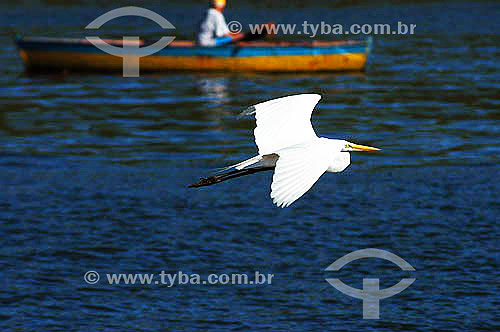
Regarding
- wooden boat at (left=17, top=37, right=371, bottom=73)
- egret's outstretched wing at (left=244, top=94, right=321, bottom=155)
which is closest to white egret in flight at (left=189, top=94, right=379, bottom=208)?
egret's outstretched wing at (left=244, top=94, right=321, bottom=155)

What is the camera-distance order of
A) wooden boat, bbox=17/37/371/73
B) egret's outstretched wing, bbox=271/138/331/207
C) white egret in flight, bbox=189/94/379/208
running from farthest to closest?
1. wooden boat, bbox=17/37/371/73
2. white egret in flight, bbox=189/94/379/208
3. egret's outstretched wing, bbox=271/138/331/207

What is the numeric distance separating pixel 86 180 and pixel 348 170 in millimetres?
4019

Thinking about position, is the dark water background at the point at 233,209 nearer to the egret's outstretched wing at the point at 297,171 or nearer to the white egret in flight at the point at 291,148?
the white egret in flight at the point at 291,148

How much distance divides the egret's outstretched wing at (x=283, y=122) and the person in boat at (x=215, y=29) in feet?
49.4

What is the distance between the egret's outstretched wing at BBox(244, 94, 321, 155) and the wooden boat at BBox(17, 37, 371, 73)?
16576 mm

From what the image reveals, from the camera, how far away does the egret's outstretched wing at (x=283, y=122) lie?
8203 mm

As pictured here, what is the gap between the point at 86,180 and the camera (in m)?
15.3

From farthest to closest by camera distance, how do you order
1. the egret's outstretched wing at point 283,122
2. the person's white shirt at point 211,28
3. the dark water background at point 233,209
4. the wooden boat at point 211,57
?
the wooden boat at point 211,57 < the person's white shirt at point 211,28 < the dark water background at point 233,209 < the egret's outstretched wing at point 283,122

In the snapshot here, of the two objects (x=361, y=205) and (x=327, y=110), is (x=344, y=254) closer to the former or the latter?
(x=361, y=205)

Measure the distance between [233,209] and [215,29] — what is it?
11.6m

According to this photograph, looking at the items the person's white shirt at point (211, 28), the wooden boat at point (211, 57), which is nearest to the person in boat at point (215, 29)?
the person's white shirt at point (211, 28)

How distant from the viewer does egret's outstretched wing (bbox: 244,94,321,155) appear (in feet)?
26.9

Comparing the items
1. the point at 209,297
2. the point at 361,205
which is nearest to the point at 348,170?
the point at 361,205

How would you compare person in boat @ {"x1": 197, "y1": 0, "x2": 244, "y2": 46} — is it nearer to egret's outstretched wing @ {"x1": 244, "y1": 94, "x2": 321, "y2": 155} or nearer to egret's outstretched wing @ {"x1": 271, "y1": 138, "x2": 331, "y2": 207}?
egret's outstretched wing @ {"x1": 244, "y1": 94, "x2": 321, "y2": 155}
